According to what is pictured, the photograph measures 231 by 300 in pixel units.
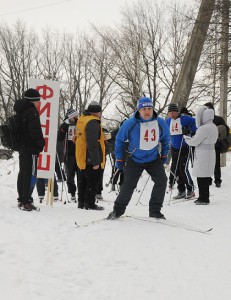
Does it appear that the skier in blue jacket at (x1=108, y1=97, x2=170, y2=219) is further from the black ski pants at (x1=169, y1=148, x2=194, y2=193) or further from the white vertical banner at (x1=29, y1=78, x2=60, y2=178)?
the black ski pants at (x1=169, y1=148, x2=194, y2=193)

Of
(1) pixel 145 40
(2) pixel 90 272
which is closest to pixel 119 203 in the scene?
(2) pixel 90 272

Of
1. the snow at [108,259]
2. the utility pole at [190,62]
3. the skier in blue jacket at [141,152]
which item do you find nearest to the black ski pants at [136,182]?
the skier in blue jacket at [141,152]

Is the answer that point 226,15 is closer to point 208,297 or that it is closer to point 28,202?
point 28,202

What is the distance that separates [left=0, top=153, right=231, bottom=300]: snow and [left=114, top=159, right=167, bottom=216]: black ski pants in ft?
0.85

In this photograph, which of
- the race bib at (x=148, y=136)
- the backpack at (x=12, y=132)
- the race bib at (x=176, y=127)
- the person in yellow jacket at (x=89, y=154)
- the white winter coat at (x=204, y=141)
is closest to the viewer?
the race bib at (x=148, y=136)

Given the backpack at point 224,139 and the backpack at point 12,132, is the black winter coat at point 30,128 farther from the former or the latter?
the backpack at point 224,139

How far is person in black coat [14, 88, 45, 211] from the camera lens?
5805mm

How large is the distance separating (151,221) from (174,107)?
4.14 metres

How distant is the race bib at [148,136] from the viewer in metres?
5.47

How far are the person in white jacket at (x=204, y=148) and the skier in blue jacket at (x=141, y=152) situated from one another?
2.06 metres

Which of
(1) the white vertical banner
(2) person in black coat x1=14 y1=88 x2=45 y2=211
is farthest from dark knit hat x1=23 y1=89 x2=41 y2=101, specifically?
(1) the white vertical banner

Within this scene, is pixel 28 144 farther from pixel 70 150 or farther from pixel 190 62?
pixel 190 62

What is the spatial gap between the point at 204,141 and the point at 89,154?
2.40 meters

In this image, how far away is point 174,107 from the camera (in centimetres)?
898
